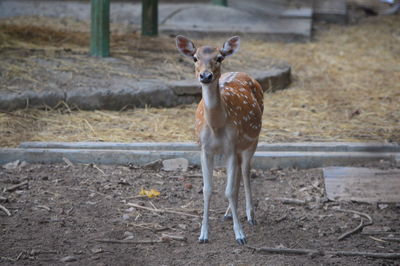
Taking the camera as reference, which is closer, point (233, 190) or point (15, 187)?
point (233, 190)

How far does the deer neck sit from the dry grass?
2.03 m

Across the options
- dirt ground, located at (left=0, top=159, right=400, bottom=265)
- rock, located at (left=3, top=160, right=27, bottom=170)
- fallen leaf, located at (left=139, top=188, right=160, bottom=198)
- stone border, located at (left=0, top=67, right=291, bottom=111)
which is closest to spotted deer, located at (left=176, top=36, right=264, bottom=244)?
dirt ground, located at (left=0, top=159, right=400, bottom=265)

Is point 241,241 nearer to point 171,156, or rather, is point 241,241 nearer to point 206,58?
point 206,58

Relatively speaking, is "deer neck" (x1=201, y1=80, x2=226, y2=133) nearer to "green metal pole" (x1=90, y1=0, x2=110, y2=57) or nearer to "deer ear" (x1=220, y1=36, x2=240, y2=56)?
"deer ear" (x1=220, y1=36, x2=240, y2=56)

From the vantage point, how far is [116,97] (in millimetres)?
7246

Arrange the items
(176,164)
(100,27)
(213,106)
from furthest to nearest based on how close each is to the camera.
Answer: (100,27) < (176,164) < (213,106)

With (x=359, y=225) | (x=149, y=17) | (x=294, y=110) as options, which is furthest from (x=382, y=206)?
(x=149, y=17)

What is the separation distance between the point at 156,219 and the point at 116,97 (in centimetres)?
270

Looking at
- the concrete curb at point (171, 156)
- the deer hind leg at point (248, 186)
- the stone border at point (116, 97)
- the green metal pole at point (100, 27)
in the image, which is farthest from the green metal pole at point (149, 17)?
the deer hind leg at point (248, 186)

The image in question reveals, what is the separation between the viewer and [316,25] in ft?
45.2

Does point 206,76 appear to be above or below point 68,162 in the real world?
above

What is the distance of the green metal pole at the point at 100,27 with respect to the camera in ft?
26.0

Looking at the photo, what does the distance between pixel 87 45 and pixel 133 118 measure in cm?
249

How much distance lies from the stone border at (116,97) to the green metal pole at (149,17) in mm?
2491
